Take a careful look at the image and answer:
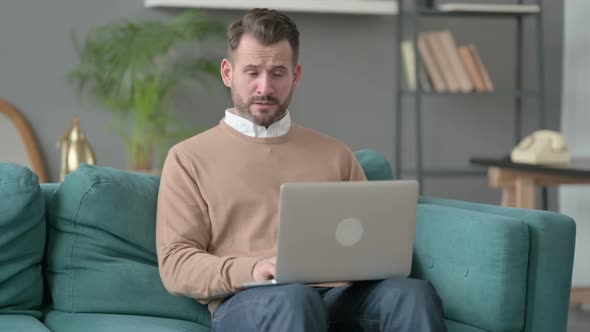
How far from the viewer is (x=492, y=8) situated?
440 cm

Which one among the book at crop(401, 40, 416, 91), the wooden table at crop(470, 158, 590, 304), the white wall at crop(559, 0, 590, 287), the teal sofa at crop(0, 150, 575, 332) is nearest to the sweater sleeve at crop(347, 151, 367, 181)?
the teal sofa at crop(0, 150, 575, 332)

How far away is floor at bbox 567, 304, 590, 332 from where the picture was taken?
12.3 feet

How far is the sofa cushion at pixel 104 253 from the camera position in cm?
219

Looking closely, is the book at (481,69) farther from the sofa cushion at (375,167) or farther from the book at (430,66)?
the sofa cushion at (375,167)

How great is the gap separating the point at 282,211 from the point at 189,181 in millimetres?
387

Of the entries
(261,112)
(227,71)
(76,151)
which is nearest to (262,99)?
(261,112)

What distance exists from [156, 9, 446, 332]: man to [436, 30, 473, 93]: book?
2152 mm

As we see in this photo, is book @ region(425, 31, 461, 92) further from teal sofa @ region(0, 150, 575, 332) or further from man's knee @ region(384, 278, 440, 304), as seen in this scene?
Answer: man's knee @ region(384, 278, 440, 304)

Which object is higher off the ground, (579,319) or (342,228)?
(342,228)

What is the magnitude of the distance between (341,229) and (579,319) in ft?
7.86

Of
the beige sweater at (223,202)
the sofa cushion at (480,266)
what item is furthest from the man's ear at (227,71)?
the sofa cushion at (480,266)

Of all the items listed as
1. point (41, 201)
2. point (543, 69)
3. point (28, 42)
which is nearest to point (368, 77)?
point (543, 69)

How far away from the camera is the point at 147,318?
218cm

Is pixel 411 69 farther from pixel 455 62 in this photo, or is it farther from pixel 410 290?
pixel 410 290
